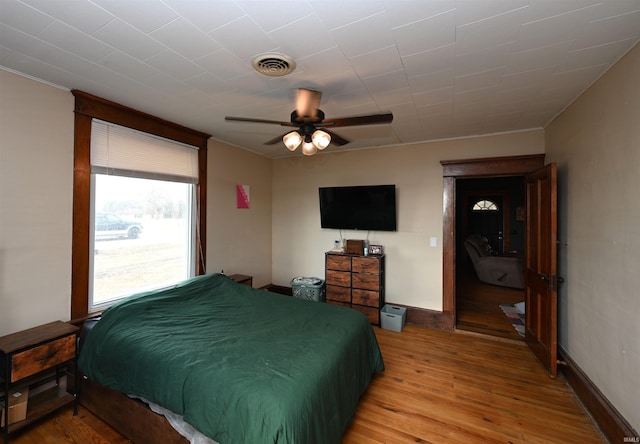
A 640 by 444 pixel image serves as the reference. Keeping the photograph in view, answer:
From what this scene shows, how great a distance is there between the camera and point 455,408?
7.09 feet

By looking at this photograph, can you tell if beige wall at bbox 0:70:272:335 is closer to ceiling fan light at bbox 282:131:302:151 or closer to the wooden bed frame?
the wooden bed frame

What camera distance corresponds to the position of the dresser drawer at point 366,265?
3.73 metres

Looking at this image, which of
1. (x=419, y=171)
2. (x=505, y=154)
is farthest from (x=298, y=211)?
(x=505, y=154)

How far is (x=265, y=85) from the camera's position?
2170 millimetres

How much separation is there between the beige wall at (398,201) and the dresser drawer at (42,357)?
10.2 ft

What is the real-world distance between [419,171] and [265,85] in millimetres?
2531

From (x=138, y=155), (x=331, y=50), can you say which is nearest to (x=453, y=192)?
(x=331, y=50)

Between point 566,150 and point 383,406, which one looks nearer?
point 383,406

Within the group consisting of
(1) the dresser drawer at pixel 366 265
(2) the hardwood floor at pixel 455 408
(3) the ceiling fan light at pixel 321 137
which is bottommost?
(2) the hardwood floor at pixel 455 408

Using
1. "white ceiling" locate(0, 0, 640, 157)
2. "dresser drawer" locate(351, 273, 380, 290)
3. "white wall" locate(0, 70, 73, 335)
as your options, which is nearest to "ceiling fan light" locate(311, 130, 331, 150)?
"white ceiling" locate(0, 0, 640, 157)

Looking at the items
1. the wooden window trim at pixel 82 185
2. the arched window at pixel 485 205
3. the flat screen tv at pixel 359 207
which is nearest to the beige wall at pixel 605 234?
the flat screen tv at pixel 359 207

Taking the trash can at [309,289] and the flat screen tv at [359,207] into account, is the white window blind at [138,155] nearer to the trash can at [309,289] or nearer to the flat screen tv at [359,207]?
the flat screen tv at [359,207]

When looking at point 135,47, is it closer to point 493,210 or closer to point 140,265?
point 140,265

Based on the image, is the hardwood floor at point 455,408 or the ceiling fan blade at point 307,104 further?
the ceiling fan blade at point 307,104
